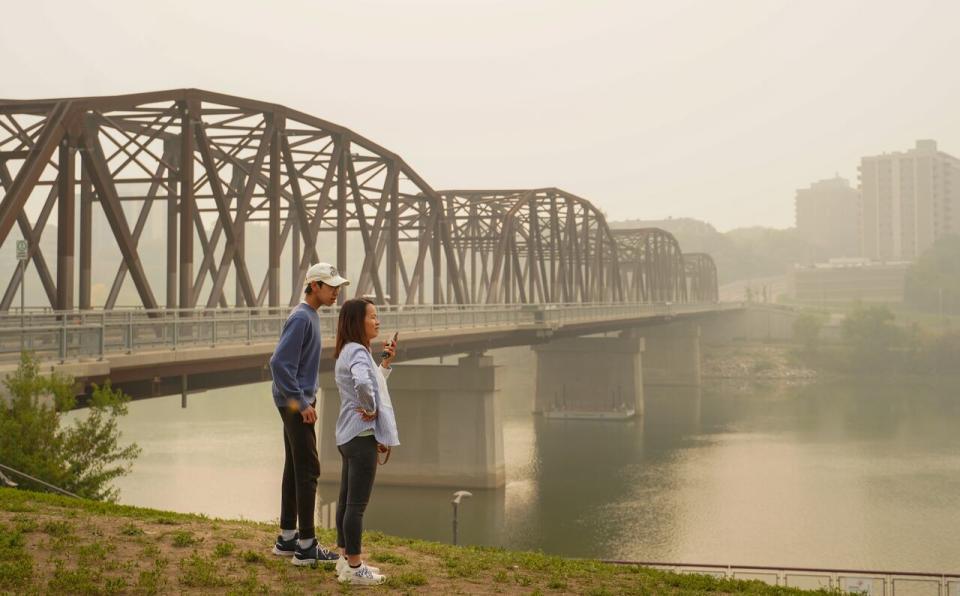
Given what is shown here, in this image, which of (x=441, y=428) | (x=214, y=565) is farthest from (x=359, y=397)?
(x=441, y=428)

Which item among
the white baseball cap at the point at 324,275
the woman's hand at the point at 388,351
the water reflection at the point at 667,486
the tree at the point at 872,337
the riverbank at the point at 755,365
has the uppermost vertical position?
the white baseball cap at the point at 324,275

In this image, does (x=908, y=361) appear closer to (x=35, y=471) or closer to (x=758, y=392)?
(x=758, y=392)

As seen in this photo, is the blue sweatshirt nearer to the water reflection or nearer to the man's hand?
the man's hand

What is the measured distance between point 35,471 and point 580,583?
39.7 ft

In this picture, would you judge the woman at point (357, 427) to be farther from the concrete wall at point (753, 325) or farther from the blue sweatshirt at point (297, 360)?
the concrete wall at point (753, 325)

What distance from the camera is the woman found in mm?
8945

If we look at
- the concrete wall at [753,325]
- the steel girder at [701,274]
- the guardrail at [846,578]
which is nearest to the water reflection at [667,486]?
the guardrail at [846,578]

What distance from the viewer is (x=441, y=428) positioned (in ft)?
156

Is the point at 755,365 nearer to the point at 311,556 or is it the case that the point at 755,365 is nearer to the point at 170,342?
the point at 170,342

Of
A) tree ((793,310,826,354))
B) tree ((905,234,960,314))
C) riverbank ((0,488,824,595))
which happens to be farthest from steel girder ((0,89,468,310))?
tree ((905,234,960,314))

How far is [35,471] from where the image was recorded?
18.6m

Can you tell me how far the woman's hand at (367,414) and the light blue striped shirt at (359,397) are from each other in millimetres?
23

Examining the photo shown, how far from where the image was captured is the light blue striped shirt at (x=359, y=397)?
8891 millimetres

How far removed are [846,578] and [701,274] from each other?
17460 centimetres
